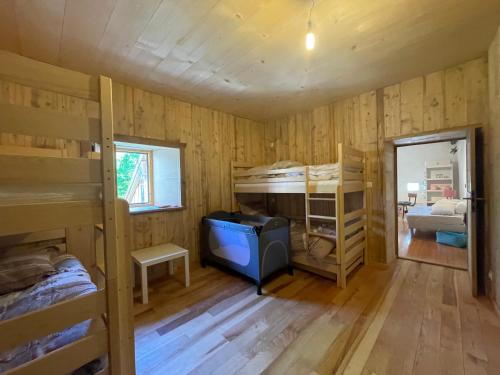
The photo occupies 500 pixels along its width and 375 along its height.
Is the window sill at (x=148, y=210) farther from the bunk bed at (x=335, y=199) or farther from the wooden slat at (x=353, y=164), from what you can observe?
the wooden slat at (x=353, y=164)

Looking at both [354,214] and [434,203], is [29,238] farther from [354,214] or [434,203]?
[434,203]

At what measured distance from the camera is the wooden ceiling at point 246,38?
152cm

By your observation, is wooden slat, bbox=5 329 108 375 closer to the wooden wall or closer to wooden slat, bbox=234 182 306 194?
wooden slat, bbox=234 182 306 194

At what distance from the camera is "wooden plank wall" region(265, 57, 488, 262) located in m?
2.39

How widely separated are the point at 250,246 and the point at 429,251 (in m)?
3.09

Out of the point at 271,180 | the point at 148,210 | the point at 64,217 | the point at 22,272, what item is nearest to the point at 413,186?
the point at 271,180

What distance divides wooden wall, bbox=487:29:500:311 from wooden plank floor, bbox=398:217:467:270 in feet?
3.28

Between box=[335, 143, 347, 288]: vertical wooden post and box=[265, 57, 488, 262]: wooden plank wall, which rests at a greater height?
box=[265, 57, 488, 262]: wooden plank wall

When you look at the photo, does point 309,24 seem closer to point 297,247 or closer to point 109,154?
point 109,154

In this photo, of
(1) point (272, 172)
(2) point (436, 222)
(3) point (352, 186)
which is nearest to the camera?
(3) point (352, 186)

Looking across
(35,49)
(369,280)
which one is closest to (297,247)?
(369,280)

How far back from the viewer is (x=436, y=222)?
13.4 feet

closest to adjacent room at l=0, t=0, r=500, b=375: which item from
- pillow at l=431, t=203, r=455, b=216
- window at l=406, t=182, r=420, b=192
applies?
pillow at l=431, t=203, r=455, b=216

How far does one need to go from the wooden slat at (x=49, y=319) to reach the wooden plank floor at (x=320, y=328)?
812 millimetres
